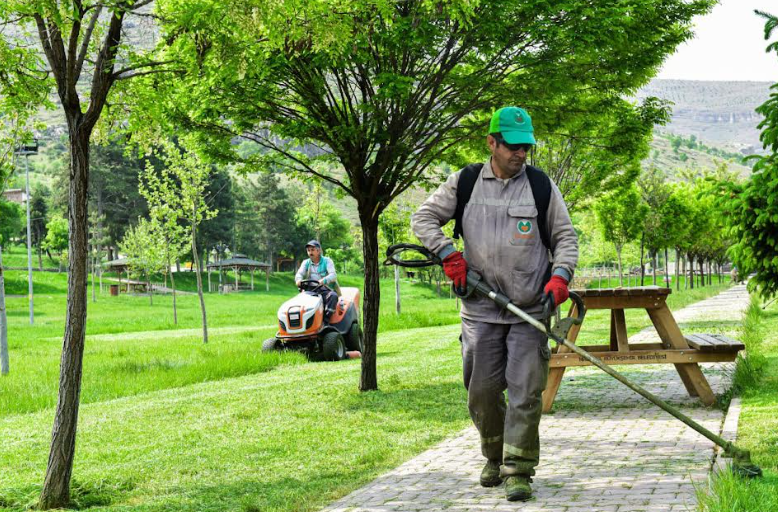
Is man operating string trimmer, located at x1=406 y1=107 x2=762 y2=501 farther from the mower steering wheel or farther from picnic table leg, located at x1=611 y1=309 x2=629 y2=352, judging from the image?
the mower steering wheel

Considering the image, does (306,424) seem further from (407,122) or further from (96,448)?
(407,122)

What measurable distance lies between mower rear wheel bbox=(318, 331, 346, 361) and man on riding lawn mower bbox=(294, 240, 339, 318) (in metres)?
0.37

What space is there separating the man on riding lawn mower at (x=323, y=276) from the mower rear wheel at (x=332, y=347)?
0.37 meters

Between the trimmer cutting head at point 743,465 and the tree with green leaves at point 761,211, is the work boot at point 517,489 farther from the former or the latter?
the tree with green leaves at point 761,211

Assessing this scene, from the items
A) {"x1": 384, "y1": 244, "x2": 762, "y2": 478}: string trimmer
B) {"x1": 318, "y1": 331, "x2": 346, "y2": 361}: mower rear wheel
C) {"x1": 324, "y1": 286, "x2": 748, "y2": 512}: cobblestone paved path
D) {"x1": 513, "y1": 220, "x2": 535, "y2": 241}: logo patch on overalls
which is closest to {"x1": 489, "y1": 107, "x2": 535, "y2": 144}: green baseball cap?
{"x1": 513, "y1": 220, "x2": 535, "y2": 241}: logo patch on overalls

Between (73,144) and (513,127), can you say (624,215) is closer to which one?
(513,127)

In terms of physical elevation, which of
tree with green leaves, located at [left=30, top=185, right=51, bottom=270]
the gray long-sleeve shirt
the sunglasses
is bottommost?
the gray long-sleeve shirt

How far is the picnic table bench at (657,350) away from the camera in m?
7.88

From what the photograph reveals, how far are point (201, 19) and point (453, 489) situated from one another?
3412 mm

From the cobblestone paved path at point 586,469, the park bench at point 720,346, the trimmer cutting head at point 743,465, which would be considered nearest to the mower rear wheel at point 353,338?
the cobblestone paved path at point 586,469

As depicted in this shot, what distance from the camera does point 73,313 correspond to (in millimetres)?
5758

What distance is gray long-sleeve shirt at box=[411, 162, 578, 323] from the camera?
17.3ft

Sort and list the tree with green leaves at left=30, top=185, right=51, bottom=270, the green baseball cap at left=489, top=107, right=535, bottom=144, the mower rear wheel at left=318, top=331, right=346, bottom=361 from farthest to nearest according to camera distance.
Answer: the tree with green leaves at left=30, top=185, right=51, bottom=270 < the mower rear wheel at left=318, top=331, right=346, bottom=361 < the green baseball cap at left=489, top=107, right=535, bottom=144

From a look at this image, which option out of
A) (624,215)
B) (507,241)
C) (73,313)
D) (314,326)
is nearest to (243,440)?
(73,313)
